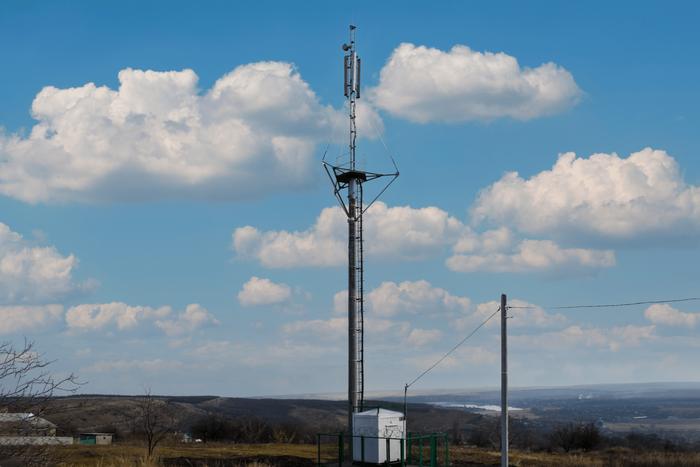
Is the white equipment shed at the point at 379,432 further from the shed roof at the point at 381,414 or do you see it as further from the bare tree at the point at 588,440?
the bare tree at the point at 588,440

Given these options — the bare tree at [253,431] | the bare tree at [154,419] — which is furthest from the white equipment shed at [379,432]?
the bare tree at [253,431]

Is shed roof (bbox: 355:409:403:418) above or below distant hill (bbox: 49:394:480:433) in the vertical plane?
above

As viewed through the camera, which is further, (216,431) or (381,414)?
(216,431)

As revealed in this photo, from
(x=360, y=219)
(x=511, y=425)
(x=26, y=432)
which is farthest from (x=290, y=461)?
(x=511, y=425)

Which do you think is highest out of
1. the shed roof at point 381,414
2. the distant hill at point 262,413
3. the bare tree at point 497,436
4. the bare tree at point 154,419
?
the shed roof at point 381,414

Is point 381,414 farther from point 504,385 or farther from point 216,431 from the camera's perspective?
point 216,431

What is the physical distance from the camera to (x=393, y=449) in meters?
29.5

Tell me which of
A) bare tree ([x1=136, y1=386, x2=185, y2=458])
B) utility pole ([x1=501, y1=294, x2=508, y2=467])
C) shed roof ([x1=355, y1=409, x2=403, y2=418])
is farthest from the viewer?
bare tree ([x1=136, y1=386, x2=185, y2=458])

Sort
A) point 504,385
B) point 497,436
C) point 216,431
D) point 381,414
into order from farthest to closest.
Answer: point 497,436, point 216,431, point 381,414, point 504,385

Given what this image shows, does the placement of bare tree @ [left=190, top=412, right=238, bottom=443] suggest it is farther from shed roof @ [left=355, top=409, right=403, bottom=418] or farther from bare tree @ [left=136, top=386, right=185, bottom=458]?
shed roof @ [left=355, top=409, right=403, bottom=418]

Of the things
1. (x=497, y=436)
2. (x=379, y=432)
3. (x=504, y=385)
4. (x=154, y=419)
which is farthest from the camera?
(x=497, y=436)

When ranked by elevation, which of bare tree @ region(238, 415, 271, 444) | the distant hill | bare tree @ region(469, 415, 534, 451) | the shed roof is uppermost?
the shed roof

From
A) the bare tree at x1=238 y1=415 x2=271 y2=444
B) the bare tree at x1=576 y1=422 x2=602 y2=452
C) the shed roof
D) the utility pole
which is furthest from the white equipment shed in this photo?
the bare tree at x1=576 y1=422 x2=602 y2=452

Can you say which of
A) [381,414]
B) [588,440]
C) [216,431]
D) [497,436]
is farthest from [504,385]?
[216,431]
